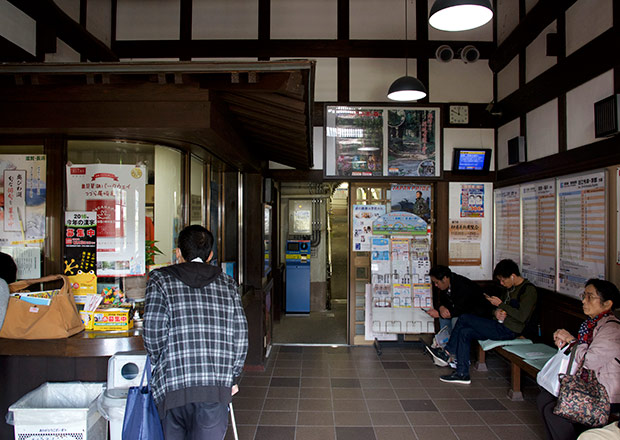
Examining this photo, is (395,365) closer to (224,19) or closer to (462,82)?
(462,82)

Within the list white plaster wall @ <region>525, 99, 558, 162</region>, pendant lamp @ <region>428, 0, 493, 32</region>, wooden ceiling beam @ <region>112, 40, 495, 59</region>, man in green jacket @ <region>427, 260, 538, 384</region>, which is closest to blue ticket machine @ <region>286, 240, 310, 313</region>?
man in green jacket @ <region>427, 260, 538, 384</region>

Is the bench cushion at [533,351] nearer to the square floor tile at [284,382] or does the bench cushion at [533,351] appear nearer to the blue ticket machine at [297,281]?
the square floor tile at [284,382]

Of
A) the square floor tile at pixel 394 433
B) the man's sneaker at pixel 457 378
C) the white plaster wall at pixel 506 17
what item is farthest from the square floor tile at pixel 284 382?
the white plaster wall at pixel 506 17

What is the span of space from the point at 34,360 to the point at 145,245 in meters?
1.10

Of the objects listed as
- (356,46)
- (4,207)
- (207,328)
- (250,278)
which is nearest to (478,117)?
(356,46)

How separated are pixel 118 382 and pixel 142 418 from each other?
70 centimetres

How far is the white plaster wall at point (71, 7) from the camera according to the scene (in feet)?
14.0

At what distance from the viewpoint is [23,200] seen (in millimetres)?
3301

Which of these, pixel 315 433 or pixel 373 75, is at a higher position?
pixel 373 75

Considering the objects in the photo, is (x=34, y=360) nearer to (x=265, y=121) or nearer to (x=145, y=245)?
(x=145, y=245)

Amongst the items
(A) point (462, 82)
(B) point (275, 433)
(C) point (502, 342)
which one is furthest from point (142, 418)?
(A) point (462, 82)

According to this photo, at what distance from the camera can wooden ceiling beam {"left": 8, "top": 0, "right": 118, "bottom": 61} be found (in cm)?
377

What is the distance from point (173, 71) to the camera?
245 centimetres

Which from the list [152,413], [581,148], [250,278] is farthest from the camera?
[250,278]
